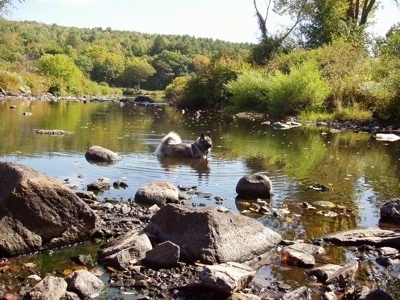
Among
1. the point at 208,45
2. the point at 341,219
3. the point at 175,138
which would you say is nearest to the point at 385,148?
the point at 175,138

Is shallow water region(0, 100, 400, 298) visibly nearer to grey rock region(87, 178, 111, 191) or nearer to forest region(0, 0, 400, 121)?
grey rock region(87, 178, 111, 191)

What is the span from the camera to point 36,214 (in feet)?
23.3

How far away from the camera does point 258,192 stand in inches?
426

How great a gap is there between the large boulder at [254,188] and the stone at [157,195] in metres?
1.60

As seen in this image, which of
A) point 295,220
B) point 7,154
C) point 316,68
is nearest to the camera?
point 295,220

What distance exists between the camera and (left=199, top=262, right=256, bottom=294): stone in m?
5.82

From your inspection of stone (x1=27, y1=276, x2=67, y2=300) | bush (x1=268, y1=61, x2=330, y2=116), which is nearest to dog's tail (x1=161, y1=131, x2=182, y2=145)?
stone (x1=27, y1=276, x2=67, y2=300)

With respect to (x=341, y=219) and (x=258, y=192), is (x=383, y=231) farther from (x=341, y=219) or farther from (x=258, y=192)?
(x=258, y=192)

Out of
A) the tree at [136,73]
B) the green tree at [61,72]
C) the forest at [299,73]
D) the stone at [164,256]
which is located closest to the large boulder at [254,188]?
the stone at [164,256]

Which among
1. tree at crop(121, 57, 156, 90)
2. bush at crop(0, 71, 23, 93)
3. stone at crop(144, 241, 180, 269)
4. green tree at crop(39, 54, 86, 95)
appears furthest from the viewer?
tree at crop(121, 57, 156, 90)

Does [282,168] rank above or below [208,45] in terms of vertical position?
below

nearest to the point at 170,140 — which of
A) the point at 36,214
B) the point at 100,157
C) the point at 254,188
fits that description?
the point at 100,157

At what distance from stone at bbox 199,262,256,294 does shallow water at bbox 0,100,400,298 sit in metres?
0.83

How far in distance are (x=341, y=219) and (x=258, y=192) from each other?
195 cm
